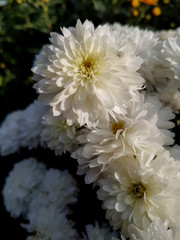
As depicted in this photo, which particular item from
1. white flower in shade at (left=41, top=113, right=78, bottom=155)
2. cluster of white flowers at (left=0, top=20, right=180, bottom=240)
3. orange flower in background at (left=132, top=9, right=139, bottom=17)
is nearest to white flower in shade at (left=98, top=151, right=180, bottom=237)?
cluster of white flowers at (left=0, top=20, right=180, bottom=240)

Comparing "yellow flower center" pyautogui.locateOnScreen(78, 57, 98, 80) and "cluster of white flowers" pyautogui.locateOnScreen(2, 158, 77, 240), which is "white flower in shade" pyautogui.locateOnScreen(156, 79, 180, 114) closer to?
"yellow flower center" pyautogui.locateOnScreen(78, 57, 98, 80)

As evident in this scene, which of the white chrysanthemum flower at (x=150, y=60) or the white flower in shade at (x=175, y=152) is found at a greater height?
the white chrysanthemum flower at (x=150, y=60)

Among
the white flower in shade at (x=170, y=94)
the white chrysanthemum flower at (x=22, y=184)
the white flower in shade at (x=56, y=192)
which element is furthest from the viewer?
the white chrysanthemum flower at (x=22, y=184)

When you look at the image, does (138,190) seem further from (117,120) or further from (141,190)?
(117,120)

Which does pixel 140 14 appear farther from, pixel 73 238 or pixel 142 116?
pixel 73 238

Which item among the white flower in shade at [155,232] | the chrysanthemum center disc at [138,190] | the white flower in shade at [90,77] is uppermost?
the white flower in shade at [90,77]

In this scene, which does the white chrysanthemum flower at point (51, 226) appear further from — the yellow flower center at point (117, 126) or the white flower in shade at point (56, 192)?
the yellow flower center at point (117, 126)

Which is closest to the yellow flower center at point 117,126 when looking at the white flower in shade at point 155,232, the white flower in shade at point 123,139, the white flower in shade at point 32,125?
the white flower in shade at point 123,139
